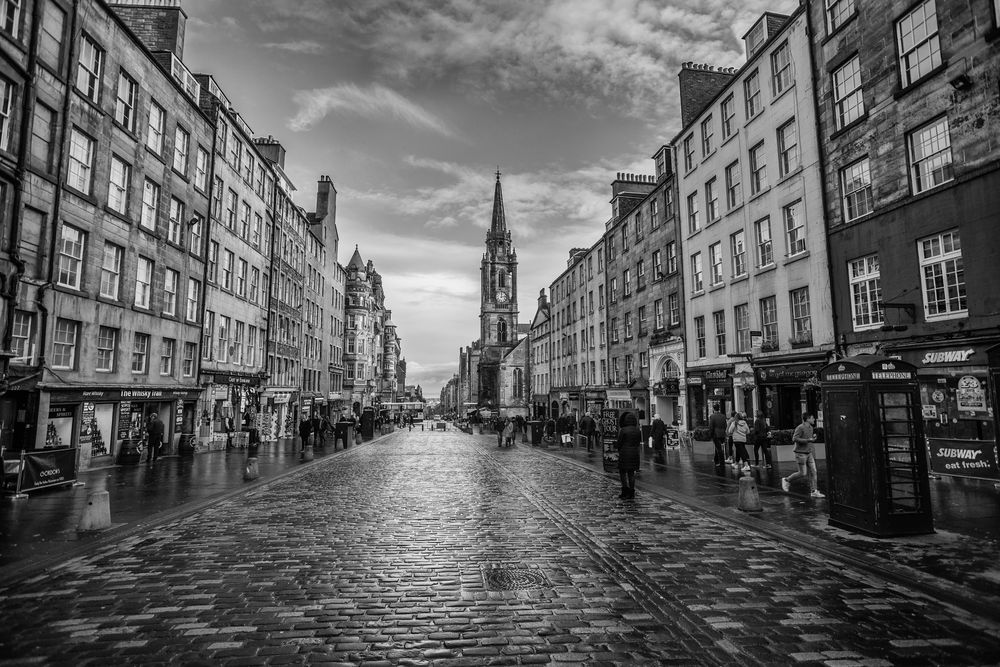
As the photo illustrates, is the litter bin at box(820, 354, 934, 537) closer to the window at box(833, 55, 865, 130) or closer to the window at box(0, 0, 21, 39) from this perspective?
the window at box(833, 55, 865, 130)

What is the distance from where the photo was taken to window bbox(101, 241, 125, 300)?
19516 millimetres

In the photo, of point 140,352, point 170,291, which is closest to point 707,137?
point 170,291

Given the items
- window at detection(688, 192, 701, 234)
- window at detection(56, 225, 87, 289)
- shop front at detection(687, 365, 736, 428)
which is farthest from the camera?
window at detection(688, 192, 701, 234)

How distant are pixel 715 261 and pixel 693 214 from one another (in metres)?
3.35

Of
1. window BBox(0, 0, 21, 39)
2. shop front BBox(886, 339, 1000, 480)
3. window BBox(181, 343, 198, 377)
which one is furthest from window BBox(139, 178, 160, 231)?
shop front BBox(886, 339, 1000, 480)

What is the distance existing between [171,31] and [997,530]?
33613 mm

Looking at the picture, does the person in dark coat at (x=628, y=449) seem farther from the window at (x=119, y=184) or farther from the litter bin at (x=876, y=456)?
the window at (x=119, y=184)

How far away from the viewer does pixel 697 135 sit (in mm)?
27000

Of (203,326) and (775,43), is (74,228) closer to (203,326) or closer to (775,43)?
(203,326)

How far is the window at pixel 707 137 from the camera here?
2584cm

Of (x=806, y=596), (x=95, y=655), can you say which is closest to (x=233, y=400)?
(x=95, y=655)

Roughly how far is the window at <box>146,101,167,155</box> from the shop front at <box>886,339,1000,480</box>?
92.4 ft

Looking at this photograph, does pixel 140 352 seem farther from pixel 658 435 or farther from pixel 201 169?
pixel 658 435

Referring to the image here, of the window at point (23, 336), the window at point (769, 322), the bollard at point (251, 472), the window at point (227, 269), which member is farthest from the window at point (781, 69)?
the window at point (227, 269)
